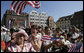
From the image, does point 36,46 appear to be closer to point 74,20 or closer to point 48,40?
point 48,40

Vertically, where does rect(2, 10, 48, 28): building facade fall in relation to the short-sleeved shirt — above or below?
below

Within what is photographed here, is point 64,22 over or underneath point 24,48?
underneath

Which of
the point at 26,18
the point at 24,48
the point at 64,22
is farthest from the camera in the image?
the point at 64,22

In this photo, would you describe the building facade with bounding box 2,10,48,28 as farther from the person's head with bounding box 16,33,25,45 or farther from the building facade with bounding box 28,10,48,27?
the person's head with bounding box 16,33,25,45

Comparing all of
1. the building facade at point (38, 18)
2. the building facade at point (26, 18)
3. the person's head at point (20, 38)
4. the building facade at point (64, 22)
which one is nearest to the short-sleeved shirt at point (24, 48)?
the person's head at point (20, 38)

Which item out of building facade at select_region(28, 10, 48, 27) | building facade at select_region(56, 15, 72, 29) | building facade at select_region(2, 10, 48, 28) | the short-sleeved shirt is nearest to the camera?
the short-sleeved shirt

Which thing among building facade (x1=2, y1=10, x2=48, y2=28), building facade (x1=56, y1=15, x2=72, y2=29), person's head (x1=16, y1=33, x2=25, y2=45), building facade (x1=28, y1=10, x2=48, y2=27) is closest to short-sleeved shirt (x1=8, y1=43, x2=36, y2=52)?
person's head (x1=16, y1=33, x2=25, y2=45)

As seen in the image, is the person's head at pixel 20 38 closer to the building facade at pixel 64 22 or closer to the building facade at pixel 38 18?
the building facade at pixel 64 22

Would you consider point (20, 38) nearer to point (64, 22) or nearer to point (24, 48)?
point (24, 48)

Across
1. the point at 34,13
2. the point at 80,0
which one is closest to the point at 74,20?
the point at 34,13

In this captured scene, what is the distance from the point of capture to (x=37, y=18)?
103000 millimetres

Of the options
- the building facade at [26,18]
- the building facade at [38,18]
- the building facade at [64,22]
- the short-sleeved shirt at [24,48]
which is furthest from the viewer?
the building facade at [38,18]

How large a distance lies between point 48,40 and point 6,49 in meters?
1.32

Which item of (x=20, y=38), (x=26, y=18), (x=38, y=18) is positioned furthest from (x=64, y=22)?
(x=20, y=38)
